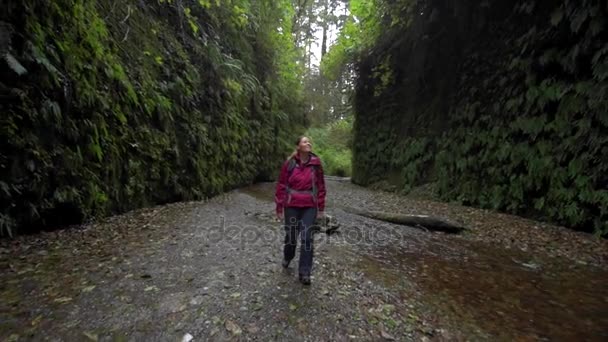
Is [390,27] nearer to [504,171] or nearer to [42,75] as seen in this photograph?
[504,171]

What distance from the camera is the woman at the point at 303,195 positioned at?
3.79 metres

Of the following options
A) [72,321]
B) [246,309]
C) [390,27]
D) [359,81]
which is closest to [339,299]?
[246,309]

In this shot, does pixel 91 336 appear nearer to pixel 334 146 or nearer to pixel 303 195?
pixel 303 195

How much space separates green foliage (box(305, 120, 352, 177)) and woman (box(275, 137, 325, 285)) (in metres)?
22.0

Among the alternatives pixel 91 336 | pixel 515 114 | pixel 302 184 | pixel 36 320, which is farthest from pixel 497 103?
pixel 36 320

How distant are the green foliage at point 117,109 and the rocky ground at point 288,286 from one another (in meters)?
0.84

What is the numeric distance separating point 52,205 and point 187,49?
6.84 m

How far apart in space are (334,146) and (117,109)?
23716 millimetres

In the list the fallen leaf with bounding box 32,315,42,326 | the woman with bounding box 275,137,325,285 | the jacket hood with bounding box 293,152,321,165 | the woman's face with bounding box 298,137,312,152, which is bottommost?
the fallen leaf with bounding box 32,315,42,326

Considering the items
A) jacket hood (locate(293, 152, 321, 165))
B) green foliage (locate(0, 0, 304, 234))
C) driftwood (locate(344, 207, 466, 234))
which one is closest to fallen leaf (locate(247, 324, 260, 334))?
jacket hood (locate(293, 152, 321, 165))

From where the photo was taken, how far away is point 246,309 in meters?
3.16

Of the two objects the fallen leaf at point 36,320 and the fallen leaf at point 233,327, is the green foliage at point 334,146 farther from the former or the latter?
the fallen leaf at point 36,320

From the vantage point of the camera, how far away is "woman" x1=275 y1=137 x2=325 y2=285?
3.79 m

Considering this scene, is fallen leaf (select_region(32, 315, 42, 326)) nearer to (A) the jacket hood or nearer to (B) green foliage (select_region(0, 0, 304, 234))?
(B) green foliage (select_region(0, 0, 304, 234))
